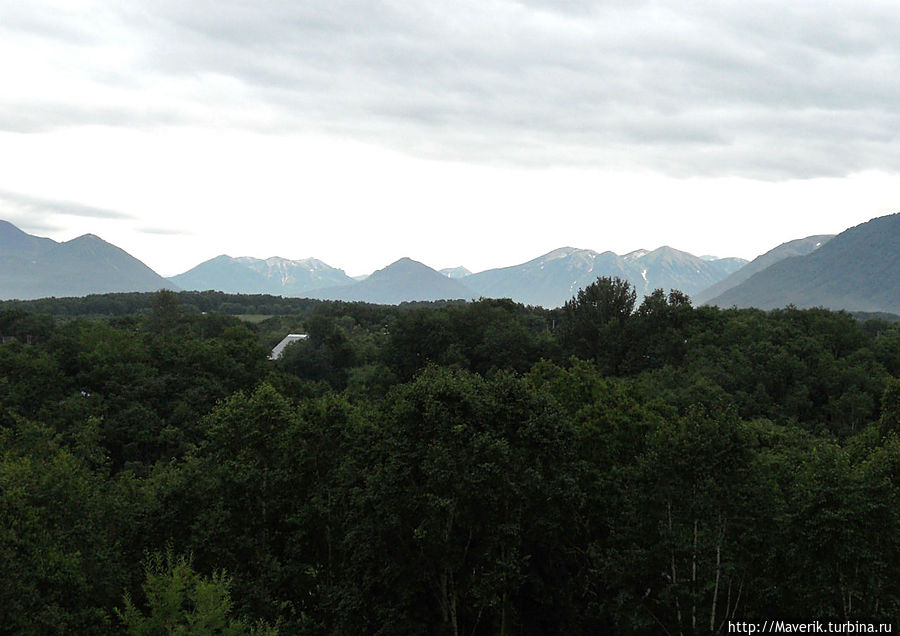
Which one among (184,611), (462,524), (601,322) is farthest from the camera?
(601,322)

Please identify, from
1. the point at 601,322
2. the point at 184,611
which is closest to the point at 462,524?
the point at 184,611

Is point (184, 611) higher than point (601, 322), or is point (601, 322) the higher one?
point (601, 322)

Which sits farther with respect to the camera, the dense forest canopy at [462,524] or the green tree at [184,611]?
the dense forest canopy at [462,524]

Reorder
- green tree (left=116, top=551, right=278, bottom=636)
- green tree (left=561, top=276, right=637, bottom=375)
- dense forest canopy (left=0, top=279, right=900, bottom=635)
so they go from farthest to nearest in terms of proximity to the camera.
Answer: green tree (left=561, top=276, right=637, bottom=375)
dense forest canopy (left=0, top=279, right=900, bottom=635)
green tree (left=116, top=551, right=278, bottom=636)

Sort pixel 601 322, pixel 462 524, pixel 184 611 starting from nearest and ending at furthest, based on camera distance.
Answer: pixel 184 611 → pixel 462 524 → pixel 601 322

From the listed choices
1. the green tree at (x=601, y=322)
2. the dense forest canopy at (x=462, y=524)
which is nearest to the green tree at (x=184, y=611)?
the dense forest canopy at (x=462, y=524)

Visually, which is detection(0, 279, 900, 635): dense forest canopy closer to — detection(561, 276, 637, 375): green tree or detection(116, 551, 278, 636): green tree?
detection(116, 551, 278, 636): green tree

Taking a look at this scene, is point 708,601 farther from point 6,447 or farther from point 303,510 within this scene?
point 6,447

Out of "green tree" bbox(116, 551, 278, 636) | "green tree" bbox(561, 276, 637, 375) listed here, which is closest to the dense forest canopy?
"green tree" bbox(116, 551, 278, 636)

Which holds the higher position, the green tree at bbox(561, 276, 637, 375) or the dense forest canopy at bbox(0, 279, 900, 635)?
the green tree at bbox(561, 276, 637, 375)

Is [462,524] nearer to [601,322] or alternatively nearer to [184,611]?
[184,611]

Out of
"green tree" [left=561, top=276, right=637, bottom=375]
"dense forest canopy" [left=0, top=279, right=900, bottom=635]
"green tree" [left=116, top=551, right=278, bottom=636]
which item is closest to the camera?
"green tree" [left=116, top=551, right=278, bottom=636]

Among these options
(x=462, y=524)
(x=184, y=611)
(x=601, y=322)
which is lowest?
(x=184, y=611)

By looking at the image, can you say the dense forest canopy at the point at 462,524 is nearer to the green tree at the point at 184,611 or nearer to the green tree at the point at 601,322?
the green tree at the point at 184,611
